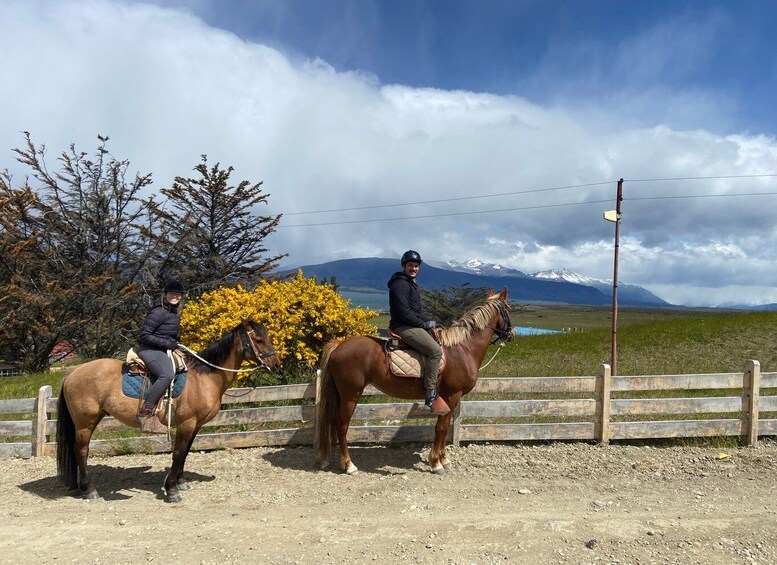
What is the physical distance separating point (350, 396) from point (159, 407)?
104 inches

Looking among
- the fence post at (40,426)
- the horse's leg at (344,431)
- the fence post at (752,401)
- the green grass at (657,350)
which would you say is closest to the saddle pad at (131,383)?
the horse's leg at (344,431)

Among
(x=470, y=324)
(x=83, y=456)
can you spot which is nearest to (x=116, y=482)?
(x=83, y=456)

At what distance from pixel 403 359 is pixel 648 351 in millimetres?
16864

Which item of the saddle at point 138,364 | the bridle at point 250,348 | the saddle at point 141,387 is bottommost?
the saddle at point 141,387

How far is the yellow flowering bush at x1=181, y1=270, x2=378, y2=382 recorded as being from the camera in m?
11.4

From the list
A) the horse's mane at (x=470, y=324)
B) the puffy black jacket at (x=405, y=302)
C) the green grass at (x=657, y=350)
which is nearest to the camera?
the puffy black jacket at (x=405, y=302)

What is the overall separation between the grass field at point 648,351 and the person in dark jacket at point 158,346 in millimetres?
9546

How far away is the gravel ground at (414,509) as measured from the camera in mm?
4988

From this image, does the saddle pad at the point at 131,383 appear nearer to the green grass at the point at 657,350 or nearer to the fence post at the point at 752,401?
the fence post at the point at 752,401

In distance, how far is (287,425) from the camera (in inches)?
387

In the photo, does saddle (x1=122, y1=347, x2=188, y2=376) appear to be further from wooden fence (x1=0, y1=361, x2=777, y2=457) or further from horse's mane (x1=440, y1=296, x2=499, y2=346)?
horse's mane (x1=440, y1=296, x2=499, y2=346)

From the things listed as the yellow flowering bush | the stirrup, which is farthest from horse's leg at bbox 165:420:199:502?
the yellow flowering bush

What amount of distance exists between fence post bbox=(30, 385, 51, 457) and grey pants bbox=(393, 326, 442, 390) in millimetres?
6001

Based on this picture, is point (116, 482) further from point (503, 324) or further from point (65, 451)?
point (503, 324)
